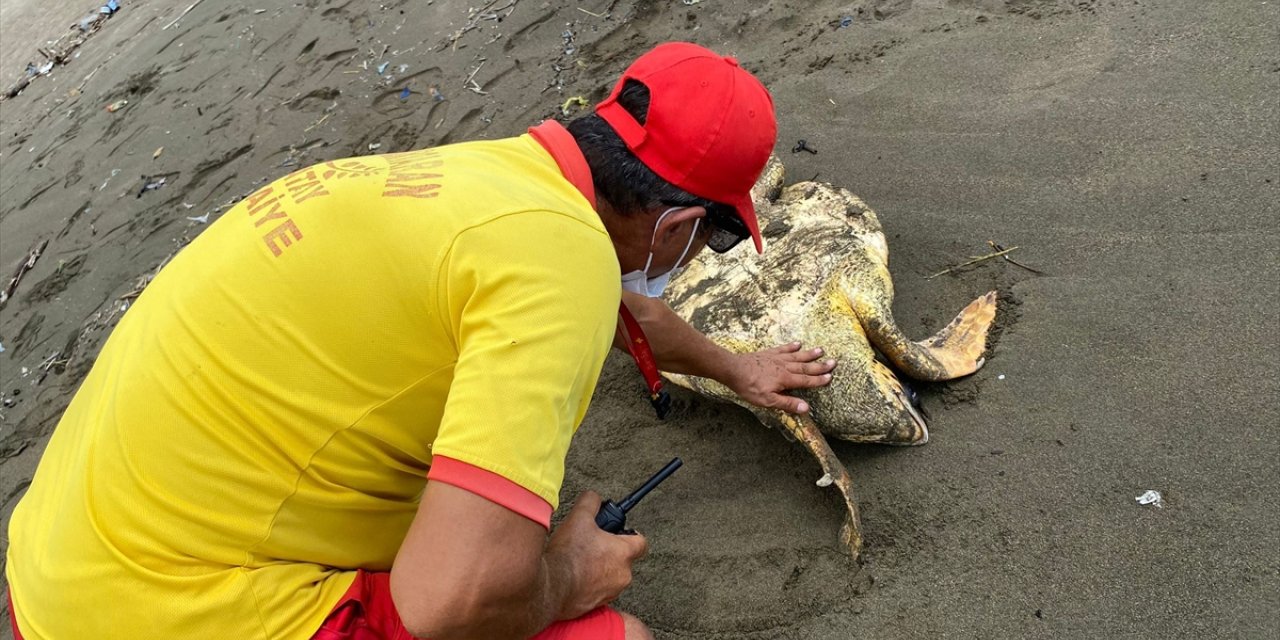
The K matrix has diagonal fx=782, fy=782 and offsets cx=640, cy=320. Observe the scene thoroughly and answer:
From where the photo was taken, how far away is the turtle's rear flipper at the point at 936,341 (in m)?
2.39

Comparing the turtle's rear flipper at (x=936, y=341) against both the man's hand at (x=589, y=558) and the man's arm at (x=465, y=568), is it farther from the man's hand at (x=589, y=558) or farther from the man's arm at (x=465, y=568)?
the man's arm at (x=465, y=568)

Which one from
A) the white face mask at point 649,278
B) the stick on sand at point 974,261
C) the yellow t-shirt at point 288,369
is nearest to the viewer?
the yellow t-shirt at point 288,369

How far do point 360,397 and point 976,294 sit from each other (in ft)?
6.84

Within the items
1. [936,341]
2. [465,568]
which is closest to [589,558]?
[465,568]

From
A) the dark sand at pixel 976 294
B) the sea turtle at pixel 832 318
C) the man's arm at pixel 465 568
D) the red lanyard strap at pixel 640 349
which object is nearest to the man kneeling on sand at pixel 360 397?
the man's arm at pixel 465 568

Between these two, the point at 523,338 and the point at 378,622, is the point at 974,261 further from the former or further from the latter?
the point at 378,622

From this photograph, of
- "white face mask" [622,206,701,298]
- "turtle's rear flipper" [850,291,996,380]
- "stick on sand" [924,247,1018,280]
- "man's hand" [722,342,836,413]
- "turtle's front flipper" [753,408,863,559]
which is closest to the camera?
"white face mask" [622,206,701,298]

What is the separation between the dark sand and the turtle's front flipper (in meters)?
0.06

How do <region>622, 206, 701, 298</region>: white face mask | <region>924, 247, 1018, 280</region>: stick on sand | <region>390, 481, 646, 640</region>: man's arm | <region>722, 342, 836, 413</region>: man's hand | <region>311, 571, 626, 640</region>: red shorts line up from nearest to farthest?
<region>390, 481, 646, 640</region>: man's arm
<region>311, 571, 626, 640</region>: red shorts
<region>622, 206, 701, 298</region>: white face mask
<region>722, 342, 836, 413</region>: man's hand
<region>924, 247, 1018, 280</region>: stick on sand

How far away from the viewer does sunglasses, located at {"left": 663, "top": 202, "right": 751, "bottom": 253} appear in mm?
1604

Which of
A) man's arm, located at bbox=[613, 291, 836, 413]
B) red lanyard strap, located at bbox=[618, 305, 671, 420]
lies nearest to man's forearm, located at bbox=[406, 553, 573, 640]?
red lanyard strap, located at bbox=[618, 305, 671, 420]

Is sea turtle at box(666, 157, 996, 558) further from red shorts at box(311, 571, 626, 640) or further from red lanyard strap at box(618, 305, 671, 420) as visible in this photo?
red shorts at box(311, 571, 626, 640)

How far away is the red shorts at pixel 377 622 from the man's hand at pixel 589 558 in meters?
0.03

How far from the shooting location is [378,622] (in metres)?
1.53
